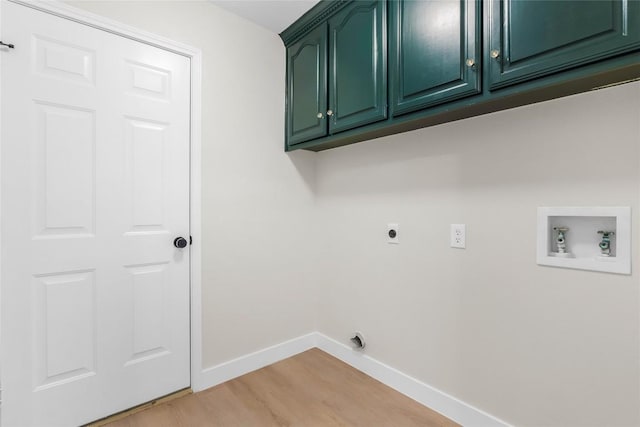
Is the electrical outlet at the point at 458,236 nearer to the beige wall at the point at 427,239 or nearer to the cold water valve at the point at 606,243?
the beige wall at the point at 427,239

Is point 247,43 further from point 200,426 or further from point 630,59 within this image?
point 200,426

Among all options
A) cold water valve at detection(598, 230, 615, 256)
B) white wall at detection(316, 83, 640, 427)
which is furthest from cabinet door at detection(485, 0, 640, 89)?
cold water valve at detection(598, 230, 615, 256)

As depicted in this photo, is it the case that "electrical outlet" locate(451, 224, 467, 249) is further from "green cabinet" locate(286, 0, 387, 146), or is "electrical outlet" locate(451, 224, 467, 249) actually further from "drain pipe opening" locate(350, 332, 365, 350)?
"drain pipe opening" locate(350, 332, 365, 350)

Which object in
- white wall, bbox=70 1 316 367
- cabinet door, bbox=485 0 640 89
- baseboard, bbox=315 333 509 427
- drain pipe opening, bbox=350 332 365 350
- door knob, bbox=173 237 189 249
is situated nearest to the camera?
cabinet door, bbox=485 0 640 89

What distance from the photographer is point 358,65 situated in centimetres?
175

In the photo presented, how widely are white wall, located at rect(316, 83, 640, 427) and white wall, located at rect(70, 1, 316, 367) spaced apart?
50 centimetres

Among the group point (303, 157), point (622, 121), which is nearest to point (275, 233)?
point (303, 157)

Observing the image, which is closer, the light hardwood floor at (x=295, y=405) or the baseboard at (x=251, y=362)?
the light hardwood floor at (x=295, y=405)

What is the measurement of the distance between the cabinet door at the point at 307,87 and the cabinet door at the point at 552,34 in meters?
1.01

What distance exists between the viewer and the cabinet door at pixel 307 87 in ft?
6.51

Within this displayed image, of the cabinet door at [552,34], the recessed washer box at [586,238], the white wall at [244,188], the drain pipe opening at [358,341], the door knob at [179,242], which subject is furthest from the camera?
the drain pipe opening at [358,341]

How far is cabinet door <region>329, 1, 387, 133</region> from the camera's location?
162cm

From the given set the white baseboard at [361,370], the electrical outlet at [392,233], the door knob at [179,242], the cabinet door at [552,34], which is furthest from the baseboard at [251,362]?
the cabinet door at [552,34]

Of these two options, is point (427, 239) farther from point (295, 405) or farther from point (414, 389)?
A: point (295, 405)
